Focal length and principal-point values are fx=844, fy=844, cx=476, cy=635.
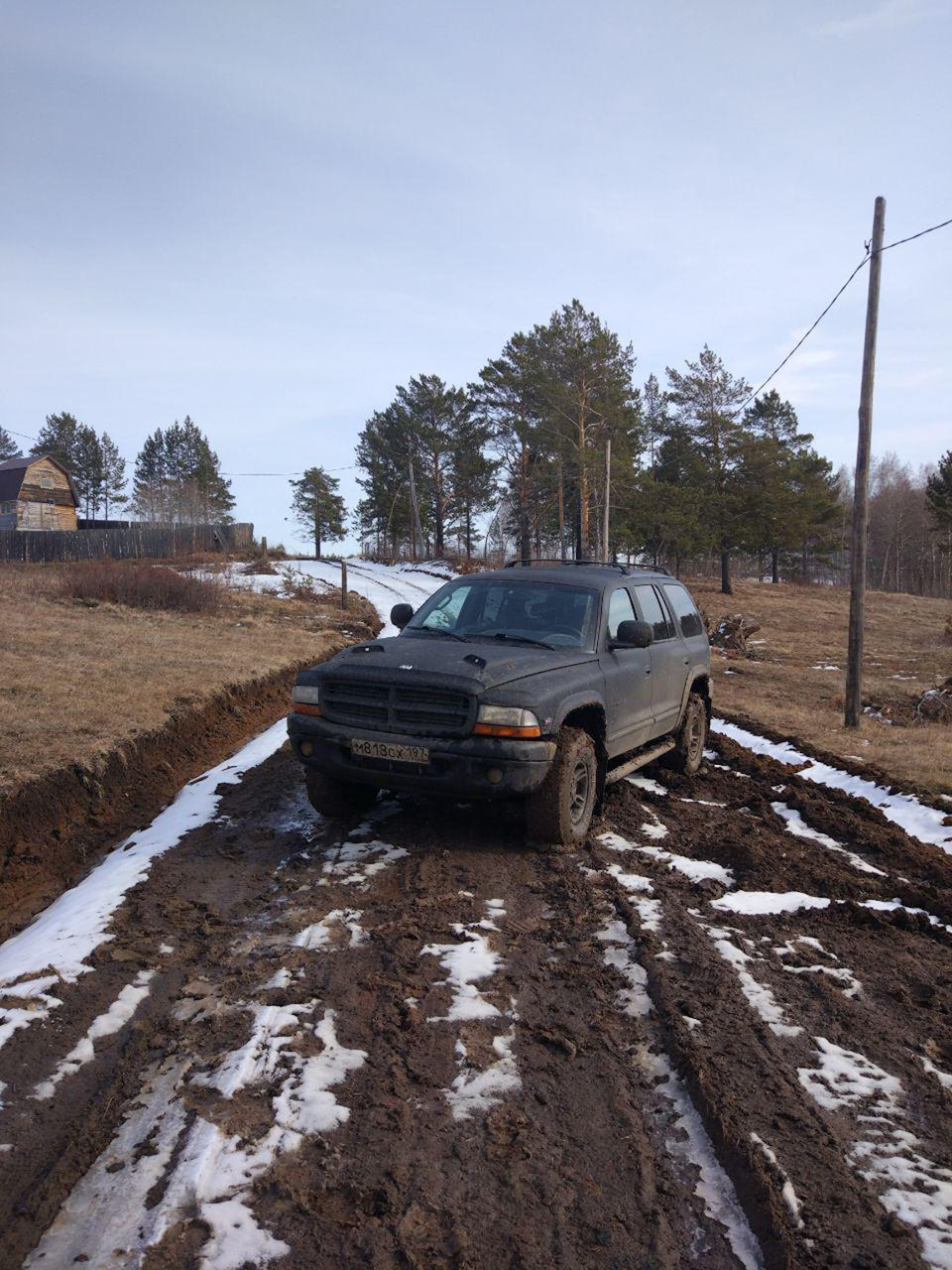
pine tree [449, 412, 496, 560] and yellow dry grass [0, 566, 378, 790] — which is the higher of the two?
pine tree [449, 412, 496, 560]

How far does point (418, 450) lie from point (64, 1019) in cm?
5905

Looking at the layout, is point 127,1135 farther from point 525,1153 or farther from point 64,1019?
point 525,1153

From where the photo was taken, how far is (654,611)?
25.4 feet

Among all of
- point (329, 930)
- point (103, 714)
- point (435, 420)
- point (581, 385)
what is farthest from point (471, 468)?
point (329, 930)

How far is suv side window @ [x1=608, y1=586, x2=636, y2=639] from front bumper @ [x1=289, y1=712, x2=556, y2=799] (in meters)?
1.70

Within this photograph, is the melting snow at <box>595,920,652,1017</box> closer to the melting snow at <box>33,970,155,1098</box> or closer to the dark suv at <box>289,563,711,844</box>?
the dark suv at <box>289,563,711,844</box>

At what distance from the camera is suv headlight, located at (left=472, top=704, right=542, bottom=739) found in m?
5.21

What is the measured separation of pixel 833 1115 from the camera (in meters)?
2.92

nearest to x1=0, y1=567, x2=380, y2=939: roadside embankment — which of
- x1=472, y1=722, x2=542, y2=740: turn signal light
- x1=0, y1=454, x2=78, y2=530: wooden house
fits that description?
x1=472, y1=722, x2=542, y2=740: turn signal light

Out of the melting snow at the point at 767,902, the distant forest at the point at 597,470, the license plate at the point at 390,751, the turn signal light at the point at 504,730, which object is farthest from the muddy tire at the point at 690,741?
the distant forest at the point at 597,470

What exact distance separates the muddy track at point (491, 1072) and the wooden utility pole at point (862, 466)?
7495mm

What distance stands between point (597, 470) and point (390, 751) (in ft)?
119

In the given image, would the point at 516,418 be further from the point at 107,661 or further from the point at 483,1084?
the point at 483,1084

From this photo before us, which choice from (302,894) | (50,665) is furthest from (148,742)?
(302,894)
